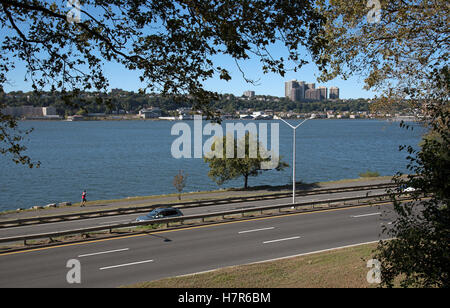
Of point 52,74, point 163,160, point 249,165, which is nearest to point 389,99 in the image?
point 52,74

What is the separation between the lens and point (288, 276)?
458 inches

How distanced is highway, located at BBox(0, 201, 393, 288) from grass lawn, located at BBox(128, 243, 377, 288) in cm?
122

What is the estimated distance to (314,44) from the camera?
25.1ft

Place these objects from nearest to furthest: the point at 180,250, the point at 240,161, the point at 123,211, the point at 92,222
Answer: the point at 180,250 → the point at 92,222 → the point at 123,211 → the point at 240,161

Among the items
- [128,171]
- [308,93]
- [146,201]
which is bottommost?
[128,171]

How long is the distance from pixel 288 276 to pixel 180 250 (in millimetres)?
5476

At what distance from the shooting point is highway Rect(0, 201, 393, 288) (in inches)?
498

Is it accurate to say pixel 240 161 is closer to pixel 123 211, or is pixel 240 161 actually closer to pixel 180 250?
pixel 123 211

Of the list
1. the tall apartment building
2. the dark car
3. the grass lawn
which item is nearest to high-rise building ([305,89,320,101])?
the tall apartment building

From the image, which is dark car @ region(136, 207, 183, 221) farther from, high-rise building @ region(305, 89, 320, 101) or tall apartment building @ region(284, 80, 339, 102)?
high-rise building @ region(305, 89, 320, 101)

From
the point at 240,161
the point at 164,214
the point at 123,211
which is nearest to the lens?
the point at 164,214

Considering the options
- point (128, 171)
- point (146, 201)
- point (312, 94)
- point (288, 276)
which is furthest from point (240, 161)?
point (312, 94)
